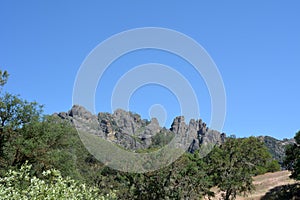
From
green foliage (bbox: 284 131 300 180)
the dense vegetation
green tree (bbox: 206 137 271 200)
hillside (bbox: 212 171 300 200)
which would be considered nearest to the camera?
the dense vegetation

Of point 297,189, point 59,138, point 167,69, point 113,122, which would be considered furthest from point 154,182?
point 113,122

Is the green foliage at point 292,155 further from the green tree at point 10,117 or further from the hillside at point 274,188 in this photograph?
the green tree at point 10,117

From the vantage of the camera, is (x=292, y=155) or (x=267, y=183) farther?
(x=267, y=183)

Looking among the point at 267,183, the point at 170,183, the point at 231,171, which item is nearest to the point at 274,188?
the point at 267,183

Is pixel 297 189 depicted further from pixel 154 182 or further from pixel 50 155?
pixel 50 155

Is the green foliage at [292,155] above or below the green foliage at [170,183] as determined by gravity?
above

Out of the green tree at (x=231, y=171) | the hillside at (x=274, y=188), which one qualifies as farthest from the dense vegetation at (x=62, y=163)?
the hillside at (x=274, y=188)

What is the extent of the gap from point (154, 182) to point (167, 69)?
1367 centimetres

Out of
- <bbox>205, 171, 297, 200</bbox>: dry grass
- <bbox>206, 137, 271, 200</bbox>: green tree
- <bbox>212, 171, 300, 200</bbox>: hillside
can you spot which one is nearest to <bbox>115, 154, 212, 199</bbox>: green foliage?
<bbox>206, 137, 271, 200</bbox>: green tree

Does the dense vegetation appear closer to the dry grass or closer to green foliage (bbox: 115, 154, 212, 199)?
green foliage (bbox: 115, 154, 212, 199)

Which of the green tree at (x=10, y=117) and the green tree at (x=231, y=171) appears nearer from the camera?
the green tree at (x=10, y=117)

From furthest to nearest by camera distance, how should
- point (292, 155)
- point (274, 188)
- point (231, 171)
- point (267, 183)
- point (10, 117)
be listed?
point (267, 183) → point (274, 188) → point (292, 155) → point (231, 171) → point (10, 117)

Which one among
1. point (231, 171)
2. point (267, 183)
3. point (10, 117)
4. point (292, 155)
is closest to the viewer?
point (10, 117)

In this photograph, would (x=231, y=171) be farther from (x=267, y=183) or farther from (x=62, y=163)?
(x=62, y=163)
